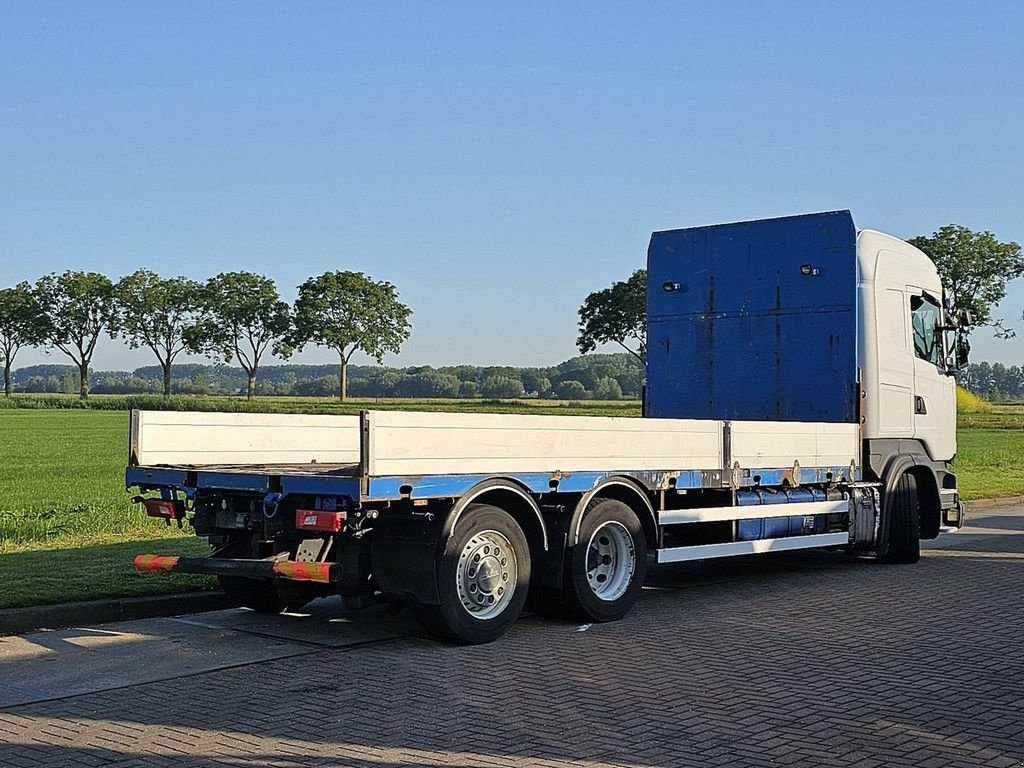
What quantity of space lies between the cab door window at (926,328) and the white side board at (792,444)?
5.49 ft

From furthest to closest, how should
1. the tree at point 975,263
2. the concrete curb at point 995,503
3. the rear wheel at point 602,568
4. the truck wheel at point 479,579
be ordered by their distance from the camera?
the tree at point 975,263, the concrete curb at point 995,503, the rear wheel at point 602,568, the truck wheel at point 479,579

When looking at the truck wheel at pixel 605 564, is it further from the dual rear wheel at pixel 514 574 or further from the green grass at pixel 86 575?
the green grass at pixel 86 575

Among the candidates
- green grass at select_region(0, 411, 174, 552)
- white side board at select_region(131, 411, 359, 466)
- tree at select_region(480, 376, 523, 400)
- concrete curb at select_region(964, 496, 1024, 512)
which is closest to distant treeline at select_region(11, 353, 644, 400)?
tree at select_region(480, 376, 523, 400)

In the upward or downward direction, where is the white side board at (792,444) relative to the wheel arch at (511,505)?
upward

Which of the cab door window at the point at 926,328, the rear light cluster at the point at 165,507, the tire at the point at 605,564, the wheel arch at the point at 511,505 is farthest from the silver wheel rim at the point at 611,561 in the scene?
the cab door window at the point at 926,328

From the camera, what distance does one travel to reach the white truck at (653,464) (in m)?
8.39

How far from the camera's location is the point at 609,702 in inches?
273

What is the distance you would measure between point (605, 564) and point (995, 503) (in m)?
15.1

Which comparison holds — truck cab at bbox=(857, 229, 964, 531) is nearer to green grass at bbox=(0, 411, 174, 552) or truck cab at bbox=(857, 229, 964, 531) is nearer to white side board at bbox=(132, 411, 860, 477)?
white side board at bbox=(132, 411, 860, 477)

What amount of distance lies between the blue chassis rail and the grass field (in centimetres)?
143

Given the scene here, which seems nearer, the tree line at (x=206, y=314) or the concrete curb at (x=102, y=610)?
the concrete curb at (x=102, y=610)

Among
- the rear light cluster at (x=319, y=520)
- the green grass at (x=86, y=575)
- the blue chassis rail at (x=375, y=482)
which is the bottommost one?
the green grass at (x=86, y=575)

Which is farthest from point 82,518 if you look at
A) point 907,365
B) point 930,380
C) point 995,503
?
point 995,503

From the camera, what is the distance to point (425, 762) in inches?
224
